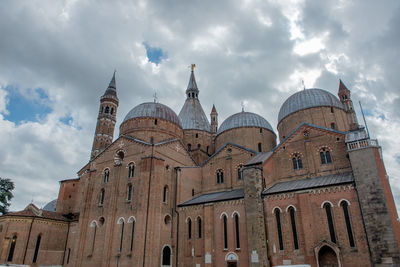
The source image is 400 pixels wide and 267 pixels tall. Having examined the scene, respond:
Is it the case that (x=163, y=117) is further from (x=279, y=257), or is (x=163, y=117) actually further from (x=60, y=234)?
(x=279, y=257)

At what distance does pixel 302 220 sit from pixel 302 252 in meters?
2.15

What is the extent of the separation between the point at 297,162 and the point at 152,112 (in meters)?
17.8

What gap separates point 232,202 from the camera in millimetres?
23984

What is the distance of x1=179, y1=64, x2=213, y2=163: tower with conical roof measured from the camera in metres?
39.9

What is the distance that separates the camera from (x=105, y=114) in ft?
146

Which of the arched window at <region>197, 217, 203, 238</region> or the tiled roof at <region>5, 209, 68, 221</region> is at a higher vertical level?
the tiled roof at <region>5, 209, 68, 221</region>

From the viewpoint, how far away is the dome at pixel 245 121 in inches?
1374

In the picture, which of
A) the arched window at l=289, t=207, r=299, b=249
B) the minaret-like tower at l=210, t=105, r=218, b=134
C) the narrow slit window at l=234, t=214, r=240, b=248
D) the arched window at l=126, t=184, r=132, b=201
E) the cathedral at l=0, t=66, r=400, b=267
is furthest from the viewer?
the minaret-like tower at l=210, t=105, r=218, b=134

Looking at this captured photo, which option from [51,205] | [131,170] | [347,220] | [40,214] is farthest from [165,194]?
[51,205]

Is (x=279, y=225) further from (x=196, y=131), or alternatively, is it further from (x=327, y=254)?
(x=196, y=131)

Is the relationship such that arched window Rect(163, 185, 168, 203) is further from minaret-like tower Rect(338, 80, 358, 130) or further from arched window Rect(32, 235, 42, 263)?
minaret-like tower Rect(338, 80, 358, 130)

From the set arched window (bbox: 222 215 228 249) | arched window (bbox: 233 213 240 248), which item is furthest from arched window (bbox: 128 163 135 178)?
arched window (bbox: 233 213 240 248)

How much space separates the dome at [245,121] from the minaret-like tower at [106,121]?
18461 millimetres

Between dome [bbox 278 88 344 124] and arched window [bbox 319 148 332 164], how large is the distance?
7672 mm
